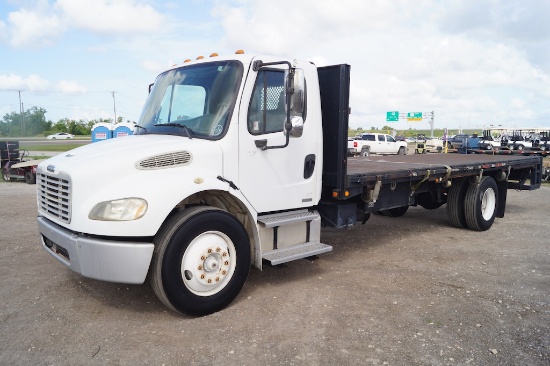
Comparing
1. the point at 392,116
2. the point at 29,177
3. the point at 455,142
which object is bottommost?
the point at 29,177

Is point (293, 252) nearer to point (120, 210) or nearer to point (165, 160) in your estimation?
point (165, 160)

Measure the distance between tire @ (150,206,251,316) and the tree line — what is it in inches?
3175

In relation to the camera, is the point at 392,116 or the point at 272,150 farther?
the point at 392,116

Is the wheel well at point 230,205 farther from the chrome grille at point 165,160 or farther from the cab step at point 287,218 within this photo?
the chrome grille at point 165,160

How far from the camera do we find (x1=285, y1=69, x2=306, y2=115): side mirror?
14.9 feet

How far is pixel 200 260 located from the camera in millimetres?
4266

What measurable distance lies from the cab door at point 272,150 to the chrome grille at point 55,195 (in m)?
1.64

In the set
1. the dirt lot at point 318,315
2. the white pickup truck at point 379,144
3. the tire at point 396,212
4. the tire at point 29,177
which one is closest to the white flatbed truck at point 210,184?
the dirt lot at point 318,315

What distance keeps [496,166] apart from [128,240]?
7116 millimetres

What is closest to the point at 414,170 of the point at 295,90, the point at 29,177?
the point at 295,90

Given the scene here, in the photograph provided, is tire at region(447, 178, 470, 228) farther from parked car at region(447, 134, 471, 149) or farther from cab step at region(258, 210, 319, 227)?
parked car at region(447, 134, 471, 149)

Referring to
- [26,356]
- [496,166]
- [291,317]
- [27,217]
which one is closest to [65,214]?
[26,356]

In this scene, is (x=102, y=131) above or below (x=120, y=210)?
above

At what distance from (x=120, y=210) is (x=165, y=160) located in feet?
2.11
